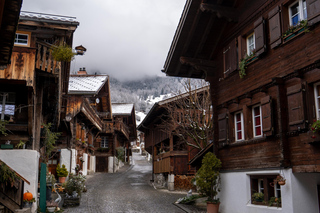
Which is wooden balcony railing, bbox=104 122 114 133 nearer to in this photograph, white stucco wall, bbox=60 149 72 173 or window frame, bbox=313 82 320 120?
white stucco wall, bbox=60 149 72 173

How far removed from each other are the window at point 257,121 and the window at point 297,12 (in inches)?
115

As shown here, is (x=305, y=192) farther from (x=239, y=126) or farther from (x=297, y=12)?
(x=297, y=12)

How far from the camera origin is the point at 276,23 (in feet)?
34.0

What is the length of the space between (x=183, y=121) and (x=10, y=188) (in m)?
12.7

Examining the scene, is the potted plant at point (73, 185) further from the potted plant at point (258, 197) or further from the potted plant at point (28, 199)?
the potted plant at point (258, 197)

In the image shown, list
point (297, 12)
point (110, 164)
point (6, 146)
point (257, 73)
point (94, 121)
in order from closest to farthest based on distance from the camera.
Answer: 1. point (297, 12)
2. point (257, 73)
3. point (6, 146)
4. point (94, 121)
5. point (110, 164)

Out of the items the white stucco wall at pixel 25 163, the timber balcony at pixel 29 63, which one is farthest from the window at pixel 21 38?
the white stucco wall at pixel 25 163

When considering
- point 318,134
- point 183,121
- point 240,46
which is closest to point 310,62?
point 318,134

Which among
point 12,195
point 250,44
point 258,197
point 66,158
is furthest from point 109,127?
point 258,197

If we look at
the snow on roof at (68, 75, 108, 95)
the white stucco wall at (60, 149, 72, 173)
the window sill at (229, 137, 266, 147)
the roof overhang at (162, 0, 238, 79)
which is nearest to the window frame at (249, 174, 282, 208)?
the window sill at (229, 137, 266, 147)

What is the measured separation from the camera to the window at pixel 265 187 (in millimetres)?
10352

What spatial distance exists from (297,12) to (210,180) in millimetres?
6453

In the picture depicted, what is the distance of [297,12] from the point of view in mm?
9938

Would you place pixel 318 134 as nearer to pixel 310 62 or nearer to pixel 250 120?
pixel 310 62
